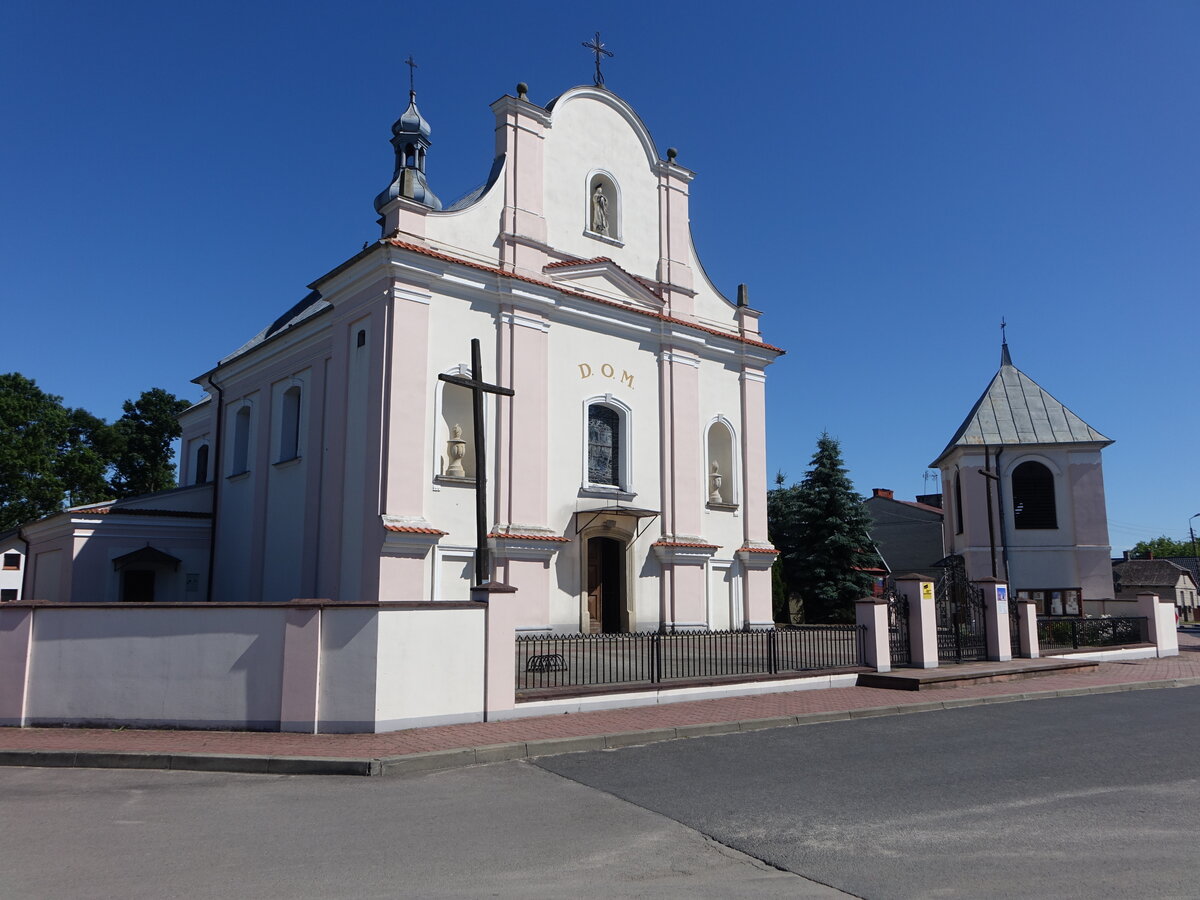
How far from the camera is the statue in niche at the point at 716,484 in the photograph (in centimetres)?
2483

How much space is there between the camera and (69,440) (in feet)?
149

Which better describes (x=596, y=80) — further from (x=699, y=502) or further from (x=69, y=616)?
(x=69, y=616)

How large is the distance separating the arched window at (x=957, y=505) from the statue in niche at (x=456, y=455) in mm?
23900

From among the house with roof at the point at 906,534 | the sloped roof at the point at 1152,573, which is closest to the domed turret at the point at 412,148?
the house with roof at the point at 906,534

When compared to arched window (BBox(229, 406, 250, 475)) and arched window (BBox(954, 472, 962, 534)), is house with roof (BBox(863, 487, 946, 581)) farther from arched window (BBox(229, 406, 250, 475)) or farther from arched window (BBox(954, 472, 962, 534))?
arched window (BBox(229, 406, 250, 475))

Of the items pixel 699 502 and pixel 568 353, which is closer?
pixel 568 353

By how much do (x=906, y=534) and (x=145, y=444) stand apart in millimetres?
44146

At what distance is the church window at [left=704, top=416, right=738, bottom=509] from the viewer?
2489 centimetres

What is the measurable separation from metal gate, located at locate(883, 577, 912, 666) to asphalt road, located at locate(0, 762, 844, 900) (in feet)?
35.0

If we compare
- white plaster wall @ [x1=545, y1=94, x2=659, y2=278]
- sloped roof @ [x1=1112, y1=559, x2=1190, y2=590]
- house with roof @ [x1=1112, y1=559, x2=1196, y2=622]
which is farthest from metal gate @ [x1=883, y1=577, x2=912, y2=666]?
sloped roof @ [x1=1112, y1=559, x2=1190, y2=590]

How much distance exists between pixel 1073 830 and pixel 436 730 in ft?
22.6

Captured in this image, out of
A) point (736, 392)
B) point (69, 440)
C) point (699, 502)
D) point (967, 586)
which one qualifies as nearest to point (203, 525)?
point (699, 502)

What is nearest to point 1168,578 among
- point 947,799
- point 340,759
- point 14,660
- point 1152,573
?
point 1152,573

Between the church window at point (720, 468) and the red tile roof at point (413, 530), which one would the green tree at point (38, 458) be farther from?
the church window at point (720, 468)
